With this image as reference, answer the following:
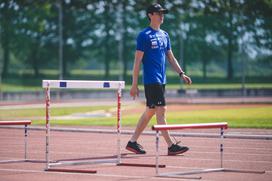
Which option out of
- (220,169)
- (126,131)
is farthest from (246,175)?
(126,131)

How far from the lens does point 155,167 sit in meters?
9.38

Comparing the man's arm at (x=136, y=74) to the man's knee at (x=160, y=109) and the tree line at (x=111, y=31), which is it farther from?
the tree line at (x=111, y=31)

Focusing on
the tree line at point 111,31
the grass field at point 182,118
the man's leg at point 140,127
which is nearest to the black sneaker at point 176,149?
the man's leg at point 140,127

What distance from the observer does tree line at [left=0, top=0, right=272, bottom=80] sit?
6331 centimetres

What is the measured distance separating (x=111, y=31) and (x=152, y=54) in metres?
69.0

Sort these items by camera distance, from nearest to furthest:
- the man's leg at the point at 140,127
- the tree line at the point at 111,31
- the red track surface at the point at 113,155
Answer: the red track surface at the point at 113,155 < the man's leg at the point at 140,127 < the tree line at the point at 111,31

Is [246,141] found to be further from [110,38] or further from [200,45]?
[110,38]

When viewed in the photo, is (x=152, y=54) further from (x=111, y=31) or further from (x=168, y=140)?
(x=111, y=31)

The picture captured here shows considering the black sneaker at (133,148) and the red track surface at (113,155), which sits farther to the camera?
the black sneaker at (133,148)

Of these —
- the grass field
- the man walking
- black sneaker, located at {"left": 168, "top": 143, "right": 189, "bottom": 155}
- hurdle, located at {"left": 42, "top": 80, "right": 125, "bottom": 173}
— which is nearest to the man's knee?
the man walking

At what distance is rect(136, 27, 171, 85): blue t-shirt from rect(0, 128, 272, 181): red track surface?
1.46 meters

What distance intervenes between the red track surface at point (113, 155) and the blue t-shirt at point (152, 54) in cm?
146

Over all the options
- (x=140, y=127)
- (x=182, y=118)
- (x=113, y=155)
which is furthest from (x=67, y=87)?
(x=182, y=118)

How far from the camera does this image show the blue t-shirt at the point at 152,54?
10.5m
